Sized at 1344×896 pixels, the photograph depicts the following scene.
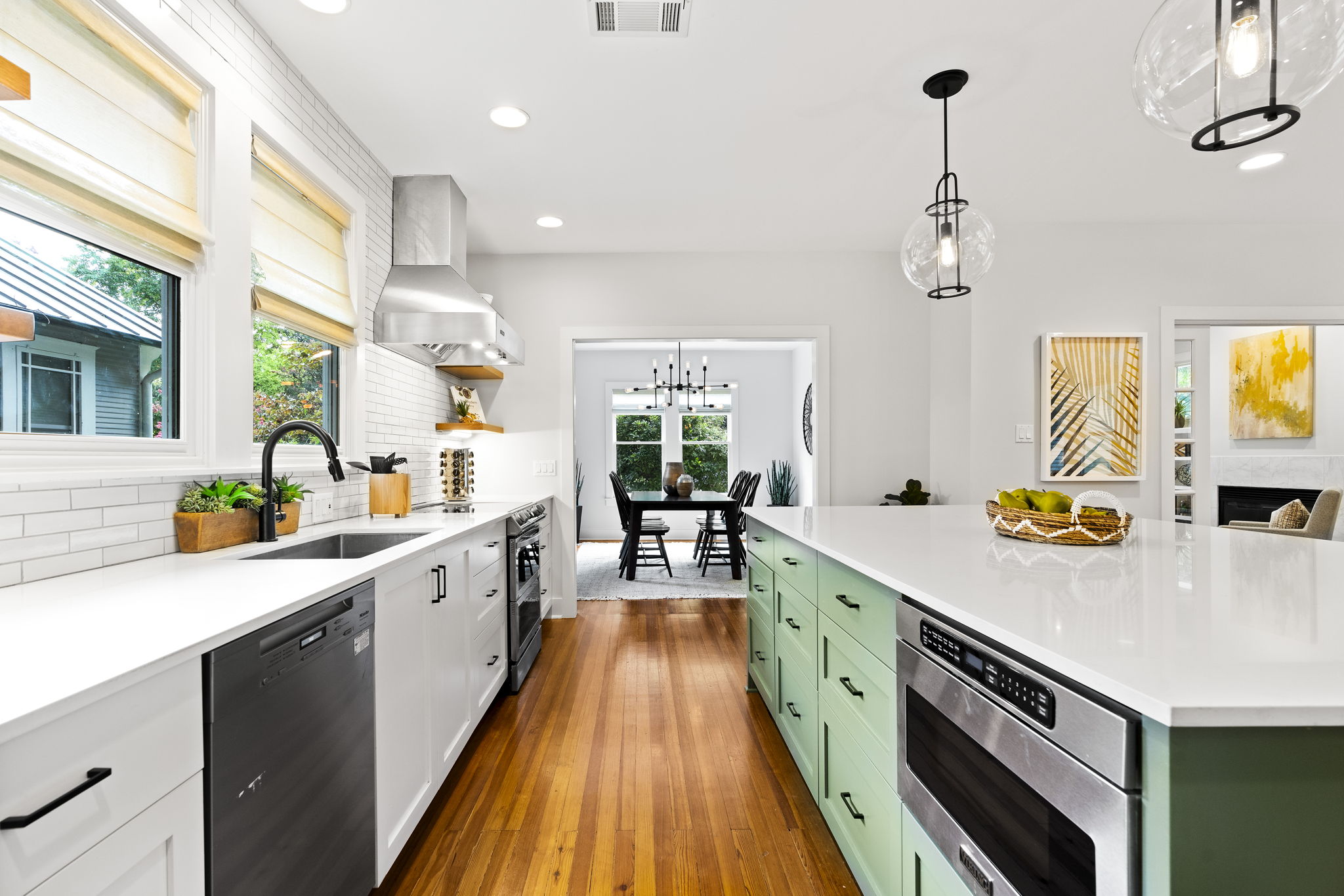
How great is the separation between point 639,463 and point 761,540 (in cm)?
558

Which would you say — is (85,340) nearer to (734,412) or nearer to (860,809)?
(860,809)

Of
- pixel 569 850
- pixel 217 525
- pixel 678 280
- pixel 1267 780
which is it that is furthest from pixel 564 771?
pixel 678 280

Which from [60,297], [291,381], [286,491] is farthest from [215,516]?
[291,381]

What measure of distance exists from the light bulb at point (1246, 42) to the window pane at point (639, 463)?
7325 mm

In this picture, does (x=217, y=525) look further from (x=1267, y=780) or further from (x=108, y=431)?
(x=1267, y=780)

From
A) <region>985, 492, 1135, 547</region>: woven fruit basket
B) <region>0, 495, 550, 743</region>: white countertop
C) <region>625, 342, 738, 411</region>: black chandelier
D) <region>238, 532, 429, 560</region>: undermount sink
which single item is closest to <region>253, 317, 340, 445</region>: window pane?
<region>238, 532, 429, 560</region>: undermount sink

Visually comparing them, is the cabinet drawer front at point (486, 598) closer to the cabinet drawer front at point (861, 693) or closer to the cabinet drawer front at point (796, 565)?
the cabinet drawer front at point (796, 565)

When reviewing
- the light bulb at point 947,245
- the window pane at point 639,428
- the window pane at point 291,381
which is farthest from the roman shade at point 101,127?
the window pane at point 639,428

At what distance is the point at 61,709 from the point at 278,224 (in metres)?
2.11

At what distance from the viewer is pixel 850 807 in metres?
1.54

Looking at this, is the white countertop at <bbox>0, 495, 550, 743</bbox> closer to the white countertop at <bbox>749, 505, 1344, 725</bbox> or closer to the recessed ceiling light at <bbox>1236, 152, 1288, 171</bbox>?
the white countertop at <bbox>749, 505, 1344, 725</bbox>

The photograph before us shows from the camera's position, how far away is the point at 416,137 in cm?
277

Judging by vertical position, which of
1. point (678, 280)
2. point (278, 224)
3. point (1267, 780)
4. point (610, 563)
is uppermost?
point (678, 280)

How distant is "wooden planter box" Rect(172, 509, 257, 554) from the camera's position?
1.70 meters
